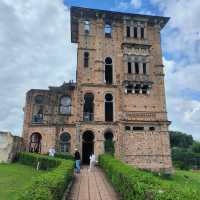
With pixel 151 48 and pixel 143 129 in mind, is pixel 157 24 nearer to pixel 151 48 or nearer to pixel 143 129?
pixel 151 48

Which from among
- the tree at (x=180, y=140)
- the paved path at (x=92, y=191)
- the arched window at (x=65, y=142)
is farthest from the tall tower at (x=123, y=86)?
the tree at (x=180, y=140)

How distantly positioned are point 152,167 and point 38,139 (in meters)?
18.4

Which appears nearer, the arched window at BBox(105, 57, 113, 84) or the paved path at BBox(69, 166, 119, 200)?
the paved path at BBox(69, 166, 119, 200)

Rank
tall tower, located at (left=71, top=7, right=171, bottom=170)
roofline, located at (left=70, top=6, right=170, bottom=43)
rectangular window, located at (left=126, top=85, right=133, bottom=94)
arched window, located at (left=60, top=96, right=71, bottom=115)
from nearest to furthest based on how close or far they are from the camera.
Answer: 1. tall tower, located at (left=71, top=7, right=171, bottom=170)
2. rectangular window, located at (left=126, top=85, right=133, bottom=94)
3. roofline, located at (left=70, top=6, right=170, bottom=43)
4. arched window, located at (left=60, top=96, right=71, bottom=115)

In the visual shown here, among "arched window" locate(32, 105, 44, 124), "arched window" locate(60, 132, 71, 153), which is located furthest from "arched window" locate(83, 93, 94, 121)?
"arched window" locate(32, 105, 44, 124)

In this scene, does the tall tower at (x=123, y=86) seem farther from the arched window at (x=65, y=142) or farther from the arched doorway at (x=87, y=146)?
the arched window at (x=65, y=142)

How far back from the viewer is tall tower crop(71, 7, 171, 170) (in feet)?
98.5

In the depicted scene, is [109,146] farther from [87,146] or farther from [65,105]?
[65,105]

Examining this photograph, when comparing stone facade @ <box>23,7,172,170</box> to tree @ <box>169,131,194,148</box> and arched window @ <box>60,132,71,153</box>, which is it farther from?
tree @ <box>169,131,194,148</box>

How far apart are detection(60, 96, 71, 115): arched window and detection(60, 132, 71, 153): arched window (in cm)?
374

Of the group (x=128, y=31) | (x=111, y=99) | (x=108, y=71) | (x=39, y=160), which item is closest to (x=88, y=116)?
(x=111, y=99)

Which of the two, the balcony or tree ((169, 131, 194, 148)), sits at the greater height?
the balcony

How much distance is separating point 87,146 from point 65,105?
7394 millimetres

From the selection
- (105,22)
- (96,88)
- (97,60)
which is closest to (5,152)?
(96,88)
